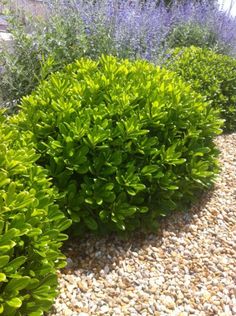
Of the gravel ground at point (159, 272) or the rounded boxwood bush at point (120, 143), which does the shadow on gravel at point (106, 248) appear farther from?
the rounded boxwood bush at point (120, 143)

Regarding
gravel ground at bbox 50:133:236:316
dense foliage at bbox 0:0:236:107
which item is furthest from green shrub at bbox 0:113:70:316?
dense foliage at bbox 0:0:236:107

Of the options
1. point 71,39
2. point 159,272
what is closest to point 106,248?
point 159,272

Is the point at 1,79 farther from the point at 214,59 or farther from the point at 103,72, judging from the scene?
the point at 214,59

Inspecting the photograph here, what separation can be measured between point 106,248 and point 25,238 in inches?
40.0

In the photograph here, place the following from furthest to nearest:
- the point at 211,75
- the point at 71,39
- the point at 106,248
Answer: the point at 211,75, the point at 71,39, the point at 106,248

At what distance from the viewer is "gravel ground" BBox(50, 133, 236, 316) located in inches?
94.1

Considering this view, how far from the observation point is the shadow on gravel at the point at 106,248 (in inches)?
104

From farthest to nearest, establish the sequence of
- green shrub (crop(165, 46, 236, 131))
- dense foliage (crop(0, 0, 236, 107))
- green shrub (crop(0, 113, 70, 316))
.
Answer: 1. green shrub (crop(165, 46, 236, 131))
2. dense foliage (crop(0, 0, 236, 107))
3. green shrub (crop(0, 113, 70, 316))

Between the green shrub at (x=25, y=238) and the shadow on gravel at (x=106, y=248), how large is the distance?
0.52m

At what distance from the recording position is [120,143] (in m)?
2.71

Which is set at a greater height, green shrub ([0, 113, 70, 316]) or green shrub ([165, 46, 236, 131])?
green shrub ([0, 113, 70, 316])

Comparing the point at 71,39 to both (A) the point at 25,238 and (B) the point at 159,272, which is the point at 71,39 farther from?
(A) the point at 25,238

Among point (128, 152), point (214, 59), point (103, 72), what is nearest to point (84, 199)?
point (128, 152)

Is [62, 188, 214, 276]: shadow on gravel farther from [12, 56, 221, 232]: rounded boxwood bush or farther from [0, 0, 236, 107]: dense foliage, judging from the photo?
[0, 0, 236, 107]: dense foliage
